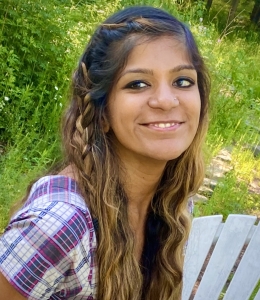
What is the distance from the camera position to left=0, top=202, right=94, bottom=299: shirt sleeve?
4.53 ft

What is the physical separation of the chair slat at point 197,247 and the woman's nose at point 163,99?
3.80 feet

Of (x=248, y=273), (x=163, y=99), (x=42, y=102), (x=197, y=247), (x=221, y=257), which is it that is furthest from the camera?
(x=42, y=102)

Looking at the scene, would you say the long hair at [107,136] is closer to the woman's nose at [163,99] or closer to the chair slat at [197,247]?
the woman's nose at [163,99]

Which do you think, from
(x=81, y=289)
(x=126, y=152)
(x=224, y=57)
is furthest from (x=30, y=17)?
(x=224, y=57)

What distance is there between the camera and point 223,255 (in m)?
2.80

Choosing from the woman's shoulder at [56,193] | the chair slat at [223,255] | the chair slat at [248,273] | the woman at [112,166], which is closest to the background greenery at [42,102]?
the chair slat at [223,255]

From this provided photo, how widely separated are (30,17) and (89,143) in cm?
246

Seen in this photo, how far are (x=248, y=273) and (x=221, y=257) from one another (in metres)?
0.22

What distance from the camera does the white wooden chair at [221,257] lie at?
8.80 feet

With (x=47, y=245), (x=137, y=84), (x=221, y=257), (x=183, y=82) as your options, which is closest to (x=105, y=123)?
(x=137, y=84)

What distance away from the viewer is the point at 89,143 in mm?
1676

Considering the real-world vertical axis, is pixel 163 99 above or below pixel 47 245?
above

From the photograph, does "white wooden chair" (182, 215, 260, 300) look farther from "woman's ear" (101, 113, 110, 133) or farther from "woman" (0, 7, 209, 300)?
"woman's ear" (101, 113, 110, 133)

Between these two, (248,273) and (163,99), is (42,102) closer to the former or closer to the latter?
(248,273)
